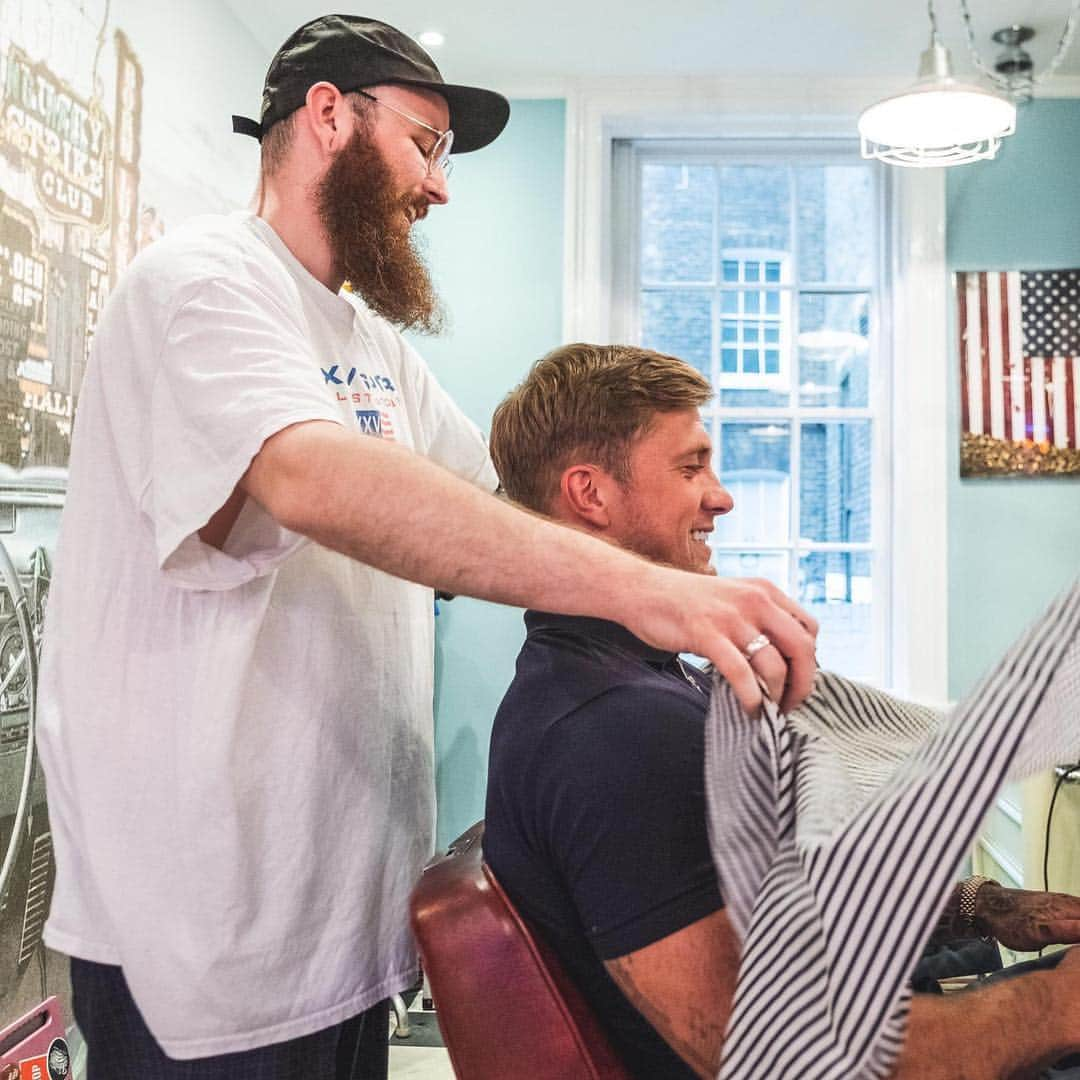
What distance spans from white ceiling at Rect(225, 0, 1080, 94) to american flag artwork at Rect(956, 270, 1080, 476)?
2.57 feet

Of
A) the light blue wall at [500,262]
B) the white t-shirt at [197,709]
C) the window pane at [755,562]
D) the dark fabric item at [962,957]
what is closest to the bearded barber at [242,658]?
the white t-shirt at [197,709]

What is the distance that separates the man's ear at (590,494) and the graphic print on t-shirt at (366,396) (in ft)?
0.83

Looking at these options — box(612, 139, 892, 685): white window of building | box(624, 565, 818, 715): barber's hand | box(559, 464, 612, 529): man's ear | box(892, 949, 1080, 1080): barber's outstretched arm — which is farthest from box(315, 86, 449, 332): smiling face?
box(612, 139, 892, 685): white window of building

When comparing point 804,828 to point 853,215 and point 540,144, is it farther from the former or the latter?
point 853,215

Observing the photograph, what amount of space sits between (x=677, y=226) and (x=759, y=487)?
112cm

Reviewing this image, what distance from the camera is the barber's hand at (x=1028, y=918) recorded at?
136cm

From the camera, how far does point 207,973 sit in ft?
3.62

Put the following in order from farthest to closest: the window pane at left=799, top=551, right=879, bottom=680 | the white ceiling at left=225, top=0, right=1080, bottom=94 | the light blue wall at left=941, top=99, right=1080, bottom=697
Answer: the window pane at left=799, top=551, right=879, bottom=680
the light blue wall at left=941, top=99, right=1080, bottom=697
the white ceiling at left=225, top=0, right=1080, bottom=94

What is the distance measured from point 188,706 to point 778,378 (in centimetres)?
351

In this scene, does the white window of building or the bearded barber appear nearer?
the bearded barber

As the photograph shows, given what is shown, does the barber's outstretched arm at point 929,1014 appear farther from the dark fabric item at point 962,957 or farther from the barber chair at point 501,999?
the dark fabric item at point 962,957

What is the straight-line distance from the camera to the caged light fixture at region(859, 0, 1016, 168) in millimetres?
2811

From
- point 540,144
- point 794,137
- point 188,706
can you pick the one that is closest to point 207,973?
point 188,706

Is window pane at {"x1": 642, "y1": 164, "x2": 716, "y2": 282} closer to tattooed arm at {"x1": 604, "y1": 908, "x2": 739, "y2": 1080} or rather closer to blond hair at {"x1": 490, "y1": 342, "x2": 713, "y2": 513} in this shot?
blond hair at {"x1": 490, "y1": 342, "x2": 713, "y2": 513}
